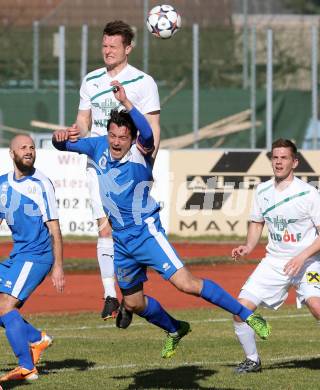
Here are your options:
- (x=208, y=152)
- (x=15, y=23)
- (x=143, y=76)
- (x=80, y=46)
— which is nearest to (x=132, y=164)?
(x=143, y=76)

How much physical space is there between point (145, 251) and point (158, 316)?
0.73 metres

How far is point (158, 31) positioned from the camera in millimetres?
11672

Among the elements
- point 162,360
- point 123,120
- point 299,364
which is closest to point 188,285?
point 123,120

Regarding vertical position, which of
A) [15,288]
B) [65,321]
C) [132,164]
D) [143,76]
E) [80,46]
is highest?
[80,46]

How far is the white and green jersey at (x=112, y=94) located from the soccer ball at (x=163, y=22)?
1.08 metres

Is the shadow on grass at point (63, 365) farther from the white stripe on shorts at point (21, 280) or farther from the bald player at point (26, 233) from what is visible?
the white stripe on shorts at point (21, 280)

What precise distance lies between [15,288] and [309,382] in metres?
2.81

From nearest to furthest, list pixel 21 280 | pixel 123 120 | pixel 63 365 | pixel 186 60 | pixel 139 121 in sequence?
pixel 139 121 → pixel 123 120 → pixel 21 280 → pixel 63 365 → pixel 186 60

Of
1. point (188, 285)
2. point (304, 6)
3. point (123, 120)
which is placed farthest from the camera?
point (304, 6)

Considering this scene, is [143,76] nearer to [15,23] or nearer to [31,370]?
[31,370]

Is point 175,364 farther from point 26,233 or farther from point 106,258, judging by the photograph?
point 26,233

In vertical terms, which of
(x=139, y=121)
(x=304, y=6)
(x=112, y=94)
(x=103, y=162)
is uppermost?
(x=304, y=6)

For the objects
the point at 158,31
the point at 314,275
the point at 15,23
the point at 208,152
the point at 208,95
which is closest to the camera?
the point at 314,275

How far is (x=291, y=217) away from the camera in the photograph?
10.5 m
